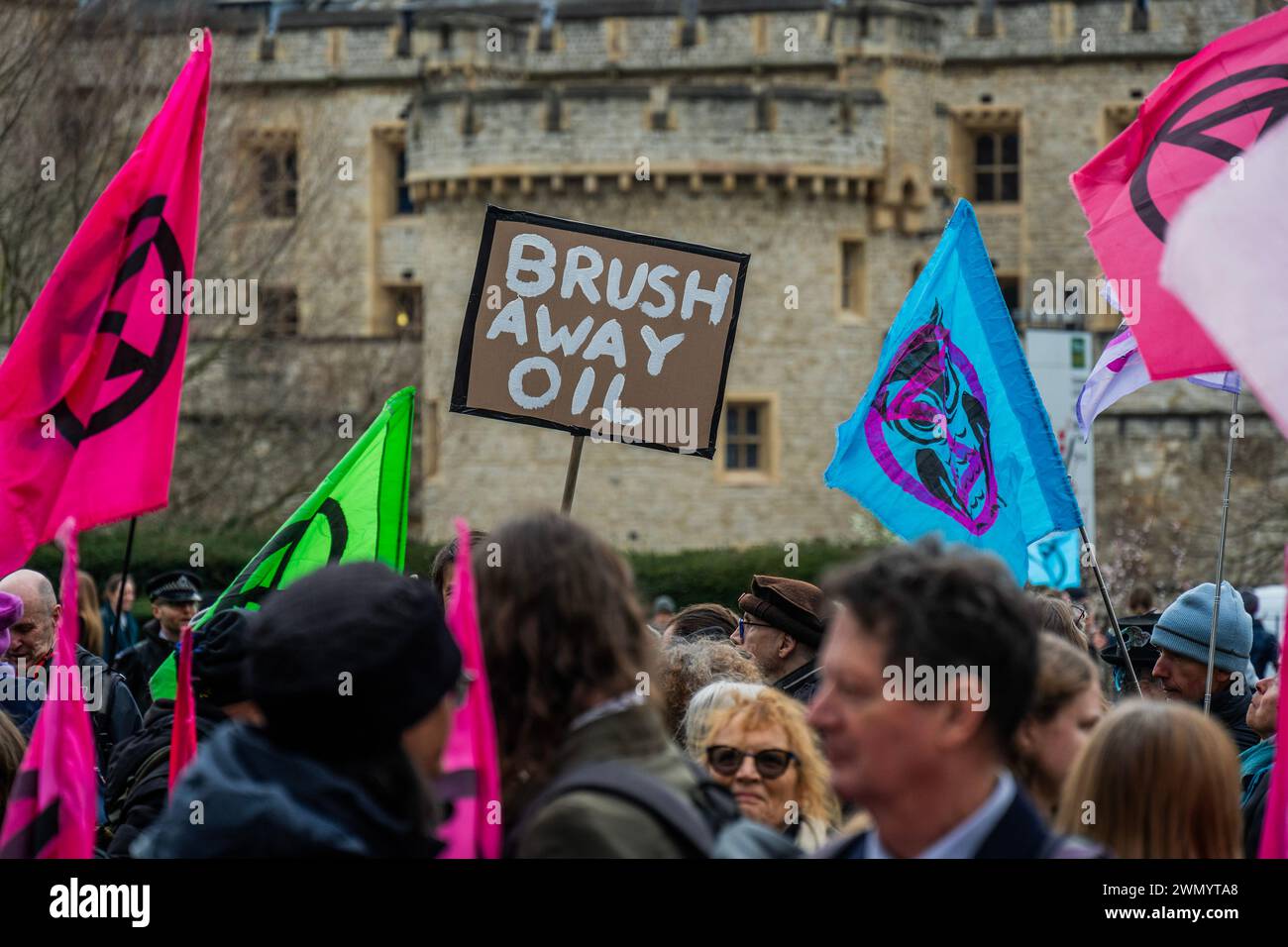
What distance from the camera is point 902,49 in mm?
32719

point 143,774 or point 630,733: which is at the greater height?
point 630,733

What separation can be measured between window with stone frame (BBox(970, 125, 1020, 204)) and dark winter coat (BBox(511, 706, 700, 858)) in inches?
1429

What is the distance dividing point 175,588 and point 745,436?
21.6 m

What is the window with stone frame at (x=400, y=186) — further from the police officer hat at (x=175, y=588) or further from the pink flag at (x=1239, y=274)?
the pink flag at (x=1239, y=274)

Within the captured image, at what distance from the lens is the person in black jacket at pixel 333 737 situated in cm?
278

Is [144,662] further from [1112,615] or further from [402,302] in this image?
[402,302]

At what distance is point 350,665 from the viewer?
9.74ft

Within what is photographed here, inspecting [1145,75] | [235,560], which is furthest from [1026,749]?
[1145,75]

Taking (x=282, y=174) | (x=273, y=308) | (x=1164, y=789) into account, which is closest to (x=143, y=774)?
(x=1164, y=789)

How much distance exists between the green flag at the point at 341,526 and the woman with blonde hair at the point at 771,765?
2041mm

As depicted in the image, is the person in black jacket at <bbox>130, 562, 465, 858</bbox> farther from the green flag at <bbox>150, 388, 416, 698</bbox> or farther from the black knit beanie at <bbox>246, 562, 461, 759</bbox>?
the green flag at <bbox>150, 388, 416, 698</bbox>

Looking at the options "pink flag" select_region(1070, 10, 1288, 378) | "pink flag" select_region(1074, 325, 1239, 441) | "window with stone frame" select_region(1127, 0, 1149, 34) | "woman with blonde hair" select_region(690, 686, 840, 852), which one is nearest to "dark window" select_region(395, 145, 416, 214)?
"window with stone frame" select_region(1127, 0, 1149, 34)

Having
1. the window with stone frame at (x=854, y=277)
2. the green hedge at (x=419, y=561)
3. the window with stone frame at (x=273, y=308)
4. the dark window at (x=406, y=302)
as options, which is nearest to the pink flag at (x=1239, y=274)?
the green hedge at (x=419, y=561)
